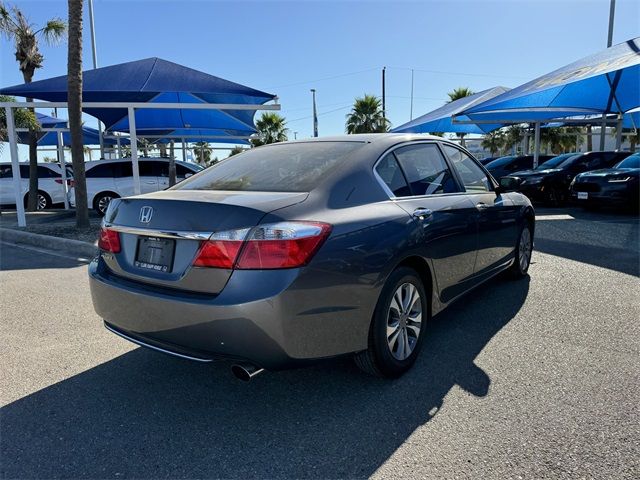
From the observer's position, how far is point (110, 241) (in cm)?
295

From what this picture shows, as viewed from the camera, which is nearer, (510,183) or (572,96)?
(510,183)

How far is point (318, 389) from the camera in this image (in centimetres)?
296

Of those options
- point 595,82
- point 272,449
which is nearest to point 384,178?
point 272,449

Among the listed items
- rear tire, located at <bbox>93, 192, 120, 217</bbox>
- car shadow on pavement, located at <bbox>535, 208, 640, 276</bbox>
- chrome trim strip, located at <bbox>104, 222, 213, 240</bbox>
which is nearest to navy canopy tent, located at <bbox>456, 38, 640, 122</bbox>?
car shadow on pavement, located at <bbox>535, 208, 640, 276</bbox>

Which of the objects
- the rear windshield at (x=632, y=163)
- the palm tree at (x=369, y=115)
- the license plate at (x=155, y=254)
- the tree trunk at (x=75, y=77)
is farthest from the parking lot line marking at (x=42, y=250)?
the palm tree at (x=369, y=115)

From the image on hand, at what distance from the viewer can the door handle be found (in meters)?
3.13

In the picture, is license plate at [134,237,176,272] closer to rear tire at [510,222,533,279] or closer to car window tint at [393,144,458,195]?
car window tint at [393,144,458,195]

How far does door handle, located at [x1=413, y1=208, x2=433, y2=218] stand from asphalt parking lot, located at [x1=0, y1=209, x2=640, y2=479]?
3.43 feet

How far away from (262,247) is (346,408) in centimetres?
112

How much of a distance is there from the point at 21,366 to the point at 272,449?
2.16 meters

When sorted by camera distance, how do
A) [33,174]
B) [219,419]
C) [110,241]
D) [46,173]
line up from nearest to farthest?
[219,419] < [110,241] < [33,174] < [46,173]

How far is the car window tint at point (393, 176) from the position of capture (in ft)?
10.4

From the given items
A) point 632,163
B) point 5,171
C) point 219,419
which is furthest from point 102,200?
point 632,163

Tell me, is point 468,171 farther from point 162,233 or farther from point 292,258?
point 162,233
